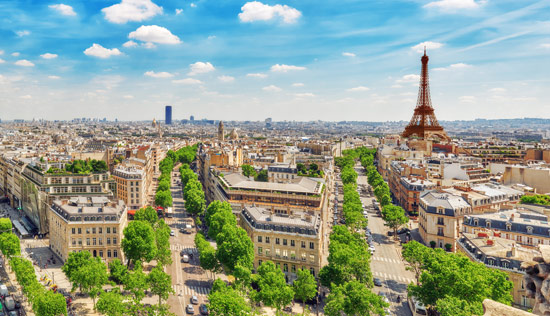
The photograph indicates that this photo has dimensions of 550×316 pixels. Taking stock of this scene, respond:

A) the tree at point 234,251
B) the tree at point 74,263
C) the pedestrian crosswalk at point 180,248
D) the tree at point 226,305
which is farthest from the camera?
the pedestrian crosswalk at point 180,248

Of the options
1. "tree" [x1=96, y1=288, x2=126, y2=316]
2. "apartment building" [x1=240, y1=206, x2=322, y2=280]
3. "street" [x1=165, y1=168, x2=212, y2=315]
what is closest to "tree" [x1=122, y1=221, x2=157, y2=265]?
"street" [x1=165, y1=168, x2=212, y2=315]

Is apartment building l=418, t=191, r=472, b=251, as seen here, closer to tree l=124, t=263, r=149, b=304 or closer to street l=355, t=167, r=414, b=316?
street l=355, t=167, r=414, b=316

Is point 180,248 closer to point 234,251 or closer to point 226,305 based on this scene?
point 234,251

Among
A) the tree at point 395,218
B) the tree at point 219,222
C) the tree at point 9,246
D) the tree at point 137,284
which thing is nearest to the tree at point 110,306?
the tree at point 137,284

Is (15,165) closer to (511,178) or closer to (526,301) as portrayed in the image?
(526,301)

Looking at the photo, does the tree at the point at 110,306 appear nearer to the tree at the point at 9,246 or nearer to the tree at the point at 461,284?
the tree at the point at 9,246

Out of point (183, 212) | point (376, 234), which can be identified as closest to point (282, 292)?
point (376, 234)

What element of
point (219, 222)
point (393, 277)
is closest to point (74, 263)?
point (219, 222)
